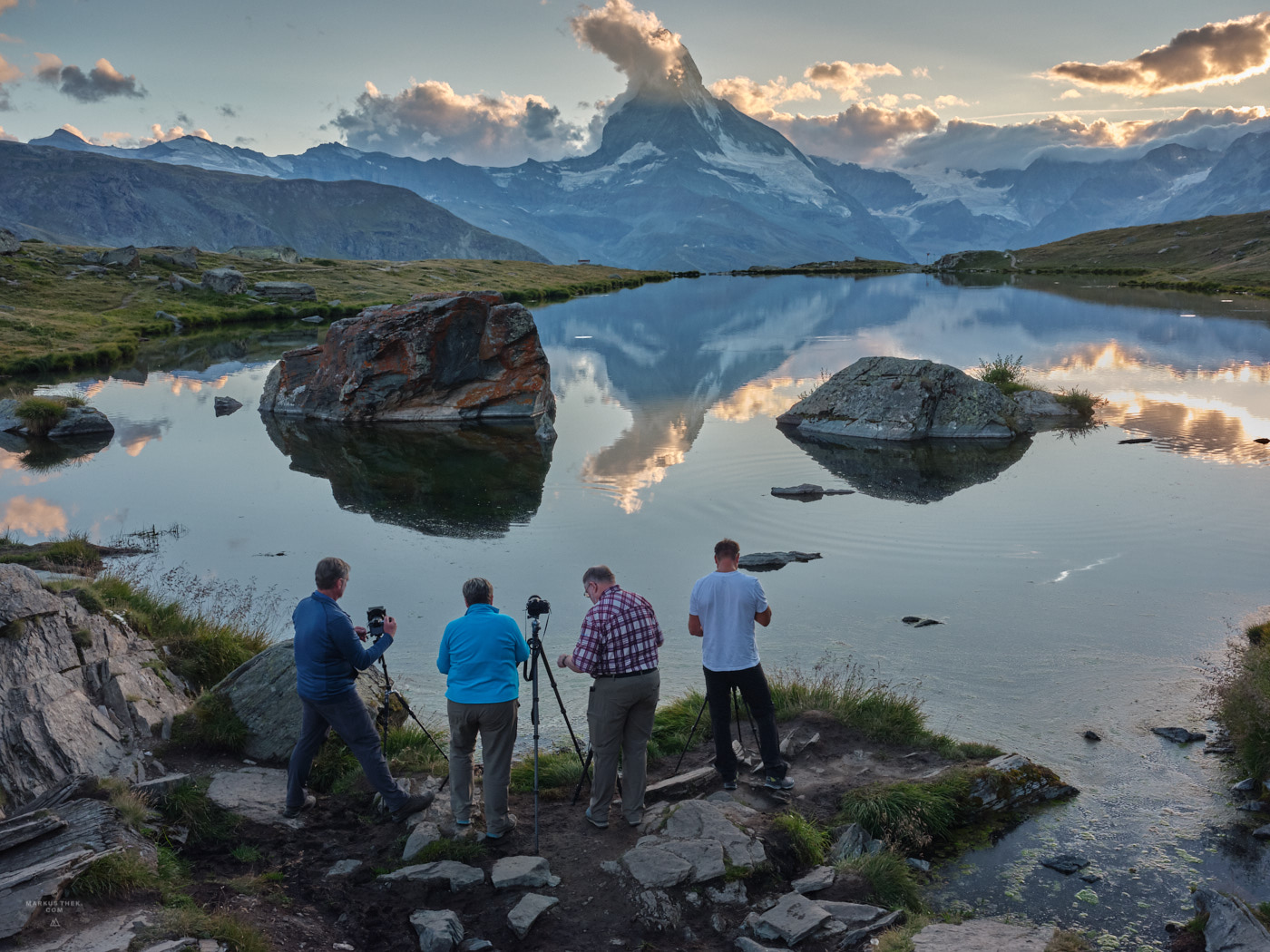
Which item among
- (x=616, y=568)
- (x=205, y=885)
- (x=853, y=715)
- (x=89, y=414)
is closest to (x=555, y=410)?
(x=89, y=414)

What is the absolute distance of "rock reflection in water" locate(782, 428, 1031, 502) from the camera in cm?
2664

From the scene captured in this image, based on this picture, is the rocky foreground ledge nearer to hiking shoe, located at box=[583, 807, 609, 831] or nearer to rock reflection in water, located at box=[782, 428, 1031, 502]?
rock reflection in water, located at box=[782, 428, 1031, 502]

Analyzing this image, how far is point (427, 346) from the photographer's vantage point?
39.5m

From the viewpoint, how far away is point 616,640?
9734mm

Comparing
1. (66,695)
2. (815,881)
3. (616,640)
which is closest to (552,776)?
(616,640)

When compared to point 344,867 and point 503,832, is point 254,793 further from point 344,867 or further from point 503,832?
point 503,832

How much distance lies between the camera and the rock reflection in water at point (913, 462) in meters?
26.6

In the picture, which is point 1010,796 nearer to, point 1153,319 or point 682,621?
A: point 682,621

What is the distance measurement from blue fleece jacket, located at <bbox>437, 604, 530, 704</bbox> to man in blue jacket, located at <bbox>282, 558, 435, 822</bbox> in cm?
81

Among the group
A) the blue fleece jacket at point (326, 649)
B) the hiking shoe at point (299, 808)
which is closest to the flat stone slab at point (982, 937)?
the blue fleece jacket at point (326, 649)

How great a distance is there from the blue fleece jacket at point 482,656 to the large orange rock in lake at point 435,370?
96.0ft

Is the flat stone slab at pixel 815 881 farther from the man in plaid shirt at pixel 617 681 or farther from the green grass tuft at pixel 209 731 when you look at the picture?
the green grass tuft at pixel 209 731

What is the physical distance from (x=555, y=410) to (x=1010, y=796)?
31.9 metres

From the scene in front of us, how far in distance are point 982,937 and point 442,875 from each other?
5.24m
